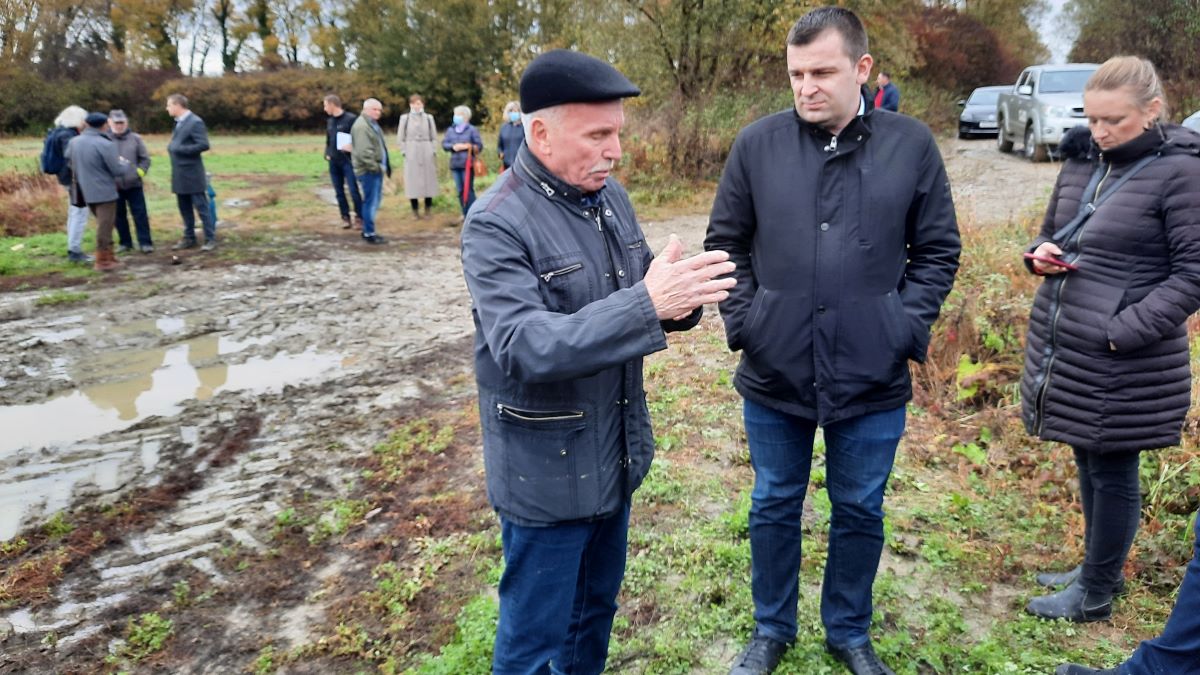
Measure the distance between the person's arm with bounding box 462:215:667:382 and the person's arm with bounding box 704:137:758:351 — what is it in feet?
2.85

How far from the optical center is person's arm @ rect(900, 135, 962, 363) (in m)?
2.63

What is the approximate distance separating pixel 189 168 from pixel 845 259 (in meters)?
10.0

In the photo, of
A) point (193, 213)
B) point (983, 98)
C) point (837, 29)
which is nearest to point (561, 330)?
point (837, 29)

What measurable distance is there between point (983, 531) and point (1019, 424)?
114 centimetres

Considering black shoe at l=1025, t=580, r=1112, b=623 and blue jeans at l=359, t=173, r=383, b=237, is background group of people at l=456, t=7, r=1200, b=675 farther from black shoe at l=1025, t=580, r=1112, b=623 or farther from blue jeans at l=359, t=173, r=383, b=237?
blue jeans at l=359, t=173, r=383, b=237

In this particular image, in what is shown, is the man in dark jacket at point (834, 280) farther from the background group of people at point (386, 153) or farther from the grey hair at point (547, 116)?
the background group of people at point (386, 153)

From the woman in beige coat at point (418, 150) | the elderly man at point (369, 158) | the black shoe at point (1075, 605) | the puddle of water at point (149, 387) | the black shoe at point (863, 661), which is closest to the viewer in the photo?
the black shoe at point (863, 661)

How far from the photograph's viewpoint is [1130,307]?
9.27ft

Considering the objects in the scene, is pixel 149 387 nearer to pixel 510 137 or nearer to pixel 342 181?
pixel 342 181

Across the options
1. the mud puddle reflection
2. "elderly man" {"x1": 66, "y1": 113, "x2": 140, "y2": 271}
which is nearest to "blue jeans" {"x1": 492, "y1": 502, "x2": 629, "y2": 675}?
the mud puddle reflection

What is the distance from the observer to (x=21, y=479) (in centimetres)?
489

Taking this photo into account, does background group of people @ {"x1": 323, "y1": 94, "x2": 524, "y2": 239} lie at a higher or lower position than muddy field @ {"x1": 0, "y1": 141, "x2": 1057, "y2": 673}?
higher

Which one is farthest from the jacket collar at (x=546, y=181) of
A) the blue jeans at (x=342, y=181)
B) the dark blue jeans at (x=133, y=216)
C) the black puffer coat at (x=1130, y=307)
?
the blue jeans at (x=342, y=181)

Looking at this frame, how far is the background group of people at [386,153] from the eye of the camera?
11.2 m
